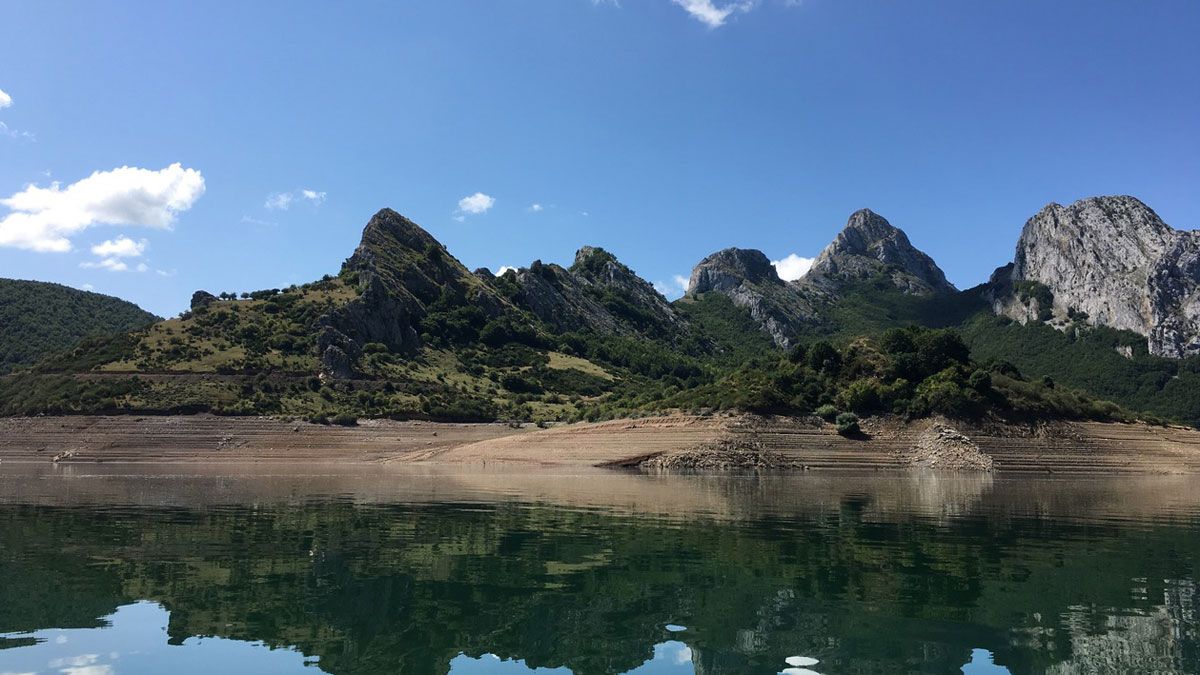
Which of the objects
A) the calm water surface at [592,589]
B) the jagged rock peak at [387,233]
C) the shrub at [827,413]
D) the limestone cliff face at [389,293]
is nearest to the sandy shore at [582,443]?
the shrub at [827,413]

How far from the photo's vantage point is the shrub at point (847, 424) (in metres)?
78.8

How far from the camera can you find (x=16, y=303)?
194m

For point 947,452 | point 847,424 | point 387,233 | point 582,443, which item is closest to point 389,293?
point 387,233

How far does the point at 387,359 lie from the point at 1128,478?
11244 cm

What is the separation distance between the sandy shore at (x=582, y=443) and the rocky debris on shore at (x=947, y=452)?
433mm

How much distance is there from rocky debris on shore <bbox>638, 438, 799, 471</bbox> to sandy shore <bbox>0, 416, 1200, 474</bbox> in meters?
0.52

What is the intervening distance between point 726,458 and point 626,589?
191 feet

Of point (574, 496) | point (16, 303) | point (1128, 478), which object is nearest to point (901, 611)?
point (574, 496)

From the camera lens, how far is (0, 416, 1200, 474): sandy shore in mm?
76938

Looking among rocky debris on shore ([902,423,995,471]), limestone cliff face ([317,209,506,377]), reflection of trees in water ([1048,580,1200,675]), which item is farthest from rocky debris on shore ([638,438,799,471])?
limestone cliff face ([317,209,506,377])

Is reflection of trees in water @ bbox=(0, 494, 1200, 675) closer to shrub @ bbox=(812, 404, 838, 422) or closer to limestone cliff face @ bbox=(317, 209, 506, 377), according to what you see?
shrub @ bbox=(812, 404, 838, 422)

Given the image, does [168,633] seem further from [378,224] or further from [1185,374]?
[1185,374]

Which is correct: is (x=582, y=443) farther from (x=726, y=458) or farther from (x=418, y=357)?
(x=418, y=357)

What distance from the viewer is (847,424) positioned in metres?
79.1
